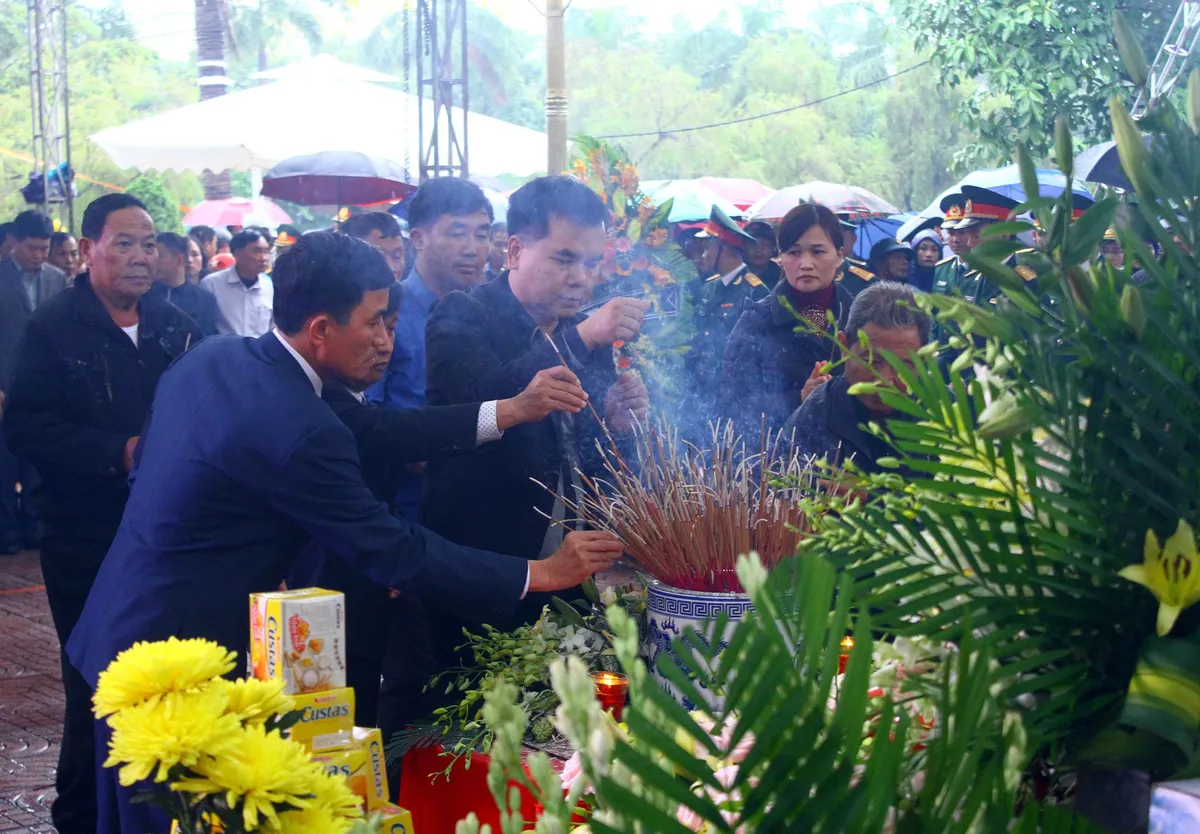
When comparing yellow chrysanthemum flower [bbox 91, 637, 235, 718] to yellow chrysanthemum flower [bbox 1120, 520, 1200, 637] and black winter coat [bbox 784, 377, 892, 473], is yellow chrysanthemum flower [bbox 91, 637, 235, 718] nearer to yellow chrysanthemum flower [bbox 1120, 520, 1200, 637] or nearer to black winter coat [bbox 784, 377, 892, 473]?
yellow chrysanthemum flower [bbox 1120, 520, 1200, 637]

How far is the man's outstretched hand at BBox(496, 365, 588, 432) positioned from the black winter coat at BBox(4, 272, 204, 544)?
129cm

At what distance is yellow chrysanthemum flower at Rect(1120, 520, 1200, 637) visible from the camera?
847 millimetres

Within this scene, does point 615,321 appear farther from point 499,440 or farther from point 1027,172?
point 1027,172

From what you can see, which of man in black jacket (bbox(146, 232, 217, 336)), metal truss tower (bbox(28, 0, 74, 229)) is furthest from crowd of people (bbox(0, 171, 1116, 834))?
metal truss tower (bbox(28, 0, 74, 229))

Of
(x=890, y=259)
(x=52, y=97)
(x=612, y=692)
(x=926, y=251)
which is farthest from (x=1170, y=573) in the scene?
(x=52, y=97)

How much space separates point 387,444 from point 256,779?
1.76m

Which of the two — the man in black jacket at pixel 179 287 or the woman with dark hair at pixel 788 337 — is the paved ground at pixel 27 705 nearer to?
the man in black jacket at pixel 179 287

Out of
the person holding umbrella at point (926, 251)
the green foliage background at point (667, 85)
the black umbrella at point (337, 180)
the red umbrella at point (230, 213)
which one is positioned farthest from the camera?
the green foliage background at point (667, 85)

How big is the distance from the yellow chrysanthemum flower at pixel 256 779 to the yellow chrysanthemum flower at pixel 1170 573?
0.82 m

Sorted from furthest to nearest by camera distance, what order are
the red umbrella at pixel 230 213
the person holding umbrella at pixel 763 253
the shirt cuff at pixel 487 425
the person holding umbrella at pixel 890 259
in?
the red umbrella at pixel 230 213 < the person holding umbrella at pixel 890 259 < the person holding umbrella at pixel 763 253 < the shirt cuff at pixel 487 425

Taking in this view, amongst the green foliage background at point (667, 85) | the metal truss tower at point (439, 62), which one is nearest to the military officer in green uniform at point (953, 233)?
the metal truss tower at point (439, 62)

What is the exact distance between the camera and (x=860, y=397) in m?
2.98

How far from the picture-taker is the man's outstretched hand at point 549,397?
2742mm

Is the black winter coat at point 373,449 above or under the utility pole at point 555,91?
under
